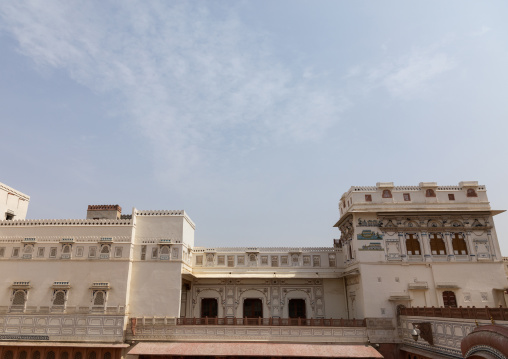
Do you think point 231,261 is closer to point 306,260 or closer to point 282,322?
point 306,260

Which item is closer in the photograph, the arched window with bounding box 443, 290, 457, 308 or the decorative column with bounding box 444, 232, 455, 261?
the arched window with bounding box 443, 290, 457, 308

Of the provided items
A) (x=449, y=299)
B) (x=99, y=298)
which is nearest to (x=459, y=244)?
(x=449, y=299)

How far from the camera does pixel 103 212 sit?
2580 centimetres

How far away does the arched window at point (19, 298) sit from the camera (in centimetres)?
2110

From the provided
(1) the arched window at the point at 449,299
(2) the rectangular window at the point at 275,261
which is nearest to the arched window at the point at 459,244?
(1) the arched window at the point at 449,299

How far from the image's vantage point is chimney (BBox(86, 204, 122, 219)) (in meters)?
25.7

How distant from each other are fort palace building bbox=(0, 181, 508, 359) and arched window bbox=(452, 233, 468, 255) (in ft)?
0.20

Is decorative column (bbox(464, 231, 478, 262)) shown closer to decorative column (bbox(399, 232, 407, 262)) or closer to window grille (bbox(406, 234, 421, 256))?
window grille (bbox(406, 234, 421, 256))

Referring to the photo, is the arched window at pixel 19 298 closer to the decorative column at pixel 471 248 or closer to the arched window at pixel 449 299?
the arched window at pixel 449 299

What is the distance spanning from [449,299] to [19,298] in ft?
82.1

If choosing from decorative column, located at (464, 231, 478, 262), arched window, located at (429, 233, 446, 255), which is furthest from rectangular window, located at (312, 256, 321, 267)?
decorative column, located at (464, 231, 478, 262)


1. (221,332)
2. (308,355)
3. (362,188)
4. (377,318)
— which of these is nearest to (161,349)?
(221,332)

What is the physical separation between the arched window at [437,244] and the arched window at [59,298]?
22.0 m

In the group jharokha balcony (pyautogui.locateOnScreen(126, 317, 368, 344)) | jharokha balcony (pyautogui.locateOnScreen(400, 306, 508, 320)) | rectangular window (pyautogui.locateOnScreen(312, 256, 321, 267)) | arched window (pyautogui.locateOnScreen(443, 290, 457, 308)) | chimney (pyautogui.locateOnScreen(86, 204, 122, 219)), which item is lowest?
jharokha balcony (pyautogui.locateOnScreen(126, 317, 368, 344))
